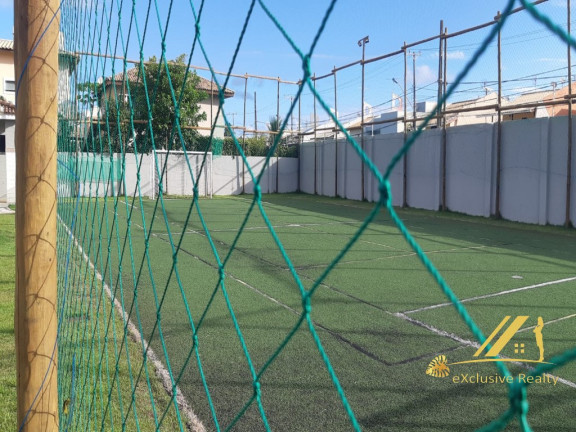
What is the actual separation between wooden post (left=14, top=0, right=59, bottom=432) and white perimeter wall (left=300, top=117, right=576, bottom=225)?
7.53 metres

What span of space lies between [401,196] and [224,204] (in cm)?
471

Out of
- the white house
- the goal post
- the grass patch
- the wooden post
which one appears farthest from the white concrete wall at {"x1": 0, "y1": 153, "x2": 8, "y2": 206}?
the wooden post

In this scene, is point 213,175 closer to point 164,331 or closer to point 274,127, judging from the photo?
point 274,127

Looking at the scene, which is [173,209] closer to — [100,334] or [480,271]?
[480,271]

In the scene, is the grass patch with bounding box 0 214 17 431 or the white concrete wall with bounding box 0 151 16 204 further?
the white concrete wall with bounding box 0 151 16 204

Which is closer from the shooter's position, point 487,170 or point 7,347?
point 7,347

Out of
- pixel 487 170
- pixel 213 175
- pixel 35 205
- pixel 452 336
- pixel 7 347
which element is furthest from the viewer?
pixel 213 175

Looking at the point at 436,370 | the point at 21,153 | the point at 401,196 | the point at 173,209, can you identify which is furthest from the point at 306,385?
the point at 401,196

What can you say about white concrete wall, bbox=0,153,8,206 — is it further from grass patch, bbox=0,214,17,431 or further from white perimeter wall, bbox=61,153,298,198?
grass patch, bbox=0,214,17,431

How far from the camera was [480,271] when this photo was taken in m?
5.80

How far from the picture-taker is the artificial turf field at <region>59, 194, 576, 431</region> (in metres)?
2.47

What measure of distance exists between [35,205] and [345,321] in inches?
106

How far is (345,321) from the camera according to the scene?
391 centimetres

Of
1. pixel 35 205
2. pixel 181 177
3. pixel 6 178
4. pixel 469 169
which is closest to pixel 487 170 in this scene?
pixel 469 169
